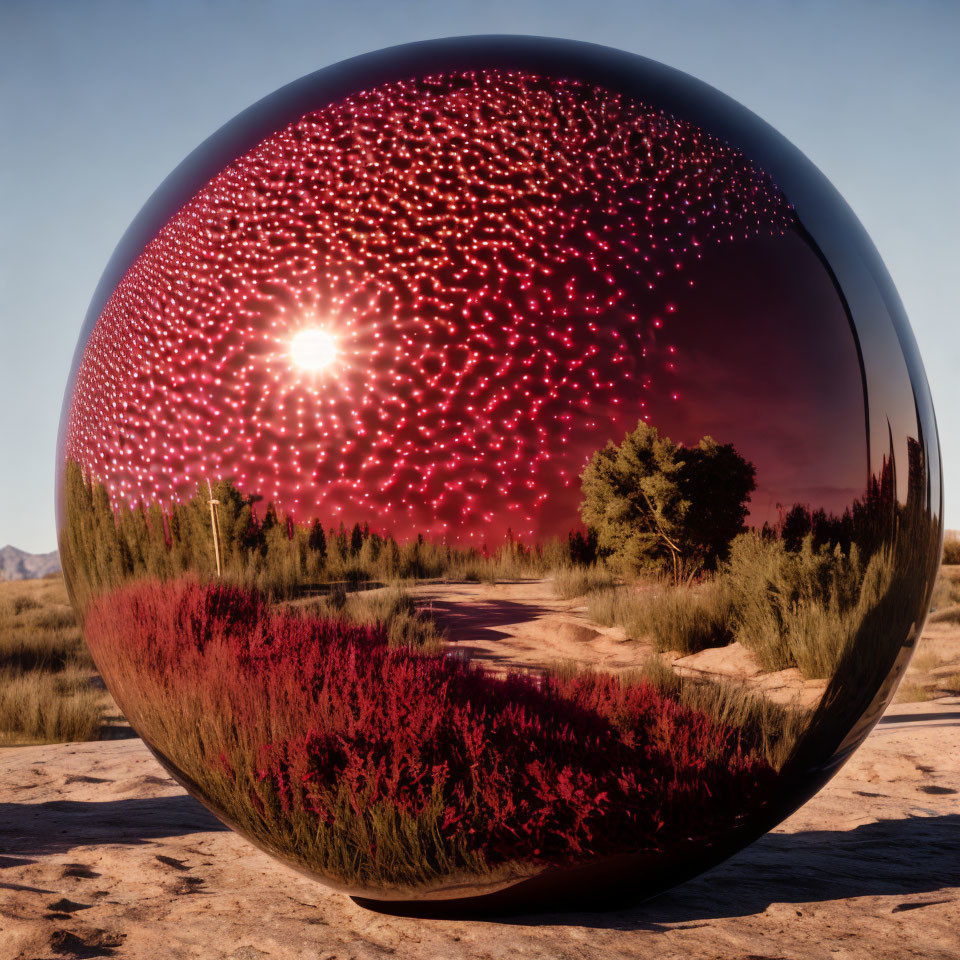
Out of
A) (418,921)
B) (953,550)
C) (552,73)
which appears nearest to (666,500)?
(552,73)

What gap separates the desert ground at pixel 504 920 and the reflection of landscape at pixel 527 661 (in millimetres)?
31

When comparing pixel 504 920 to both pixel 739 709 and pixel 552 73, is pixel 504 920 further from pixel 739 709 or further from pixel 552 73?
pixel 552 73

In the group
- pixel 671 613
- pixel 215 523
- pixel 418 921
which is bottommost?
pixel 418 921

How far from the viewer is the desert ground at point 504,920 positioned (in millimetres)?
2480

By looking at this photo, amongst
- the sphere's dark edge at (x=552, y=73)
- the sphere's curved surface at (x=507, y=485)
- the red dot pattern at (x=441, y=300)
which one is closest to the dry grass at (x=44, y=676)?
the sphere's dark edge at (x=552, y=73)

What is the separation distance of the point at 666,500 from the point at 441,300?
2.61 feet

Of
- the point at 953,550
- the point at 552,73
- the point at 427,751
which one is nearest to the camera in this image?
the point at 427,751

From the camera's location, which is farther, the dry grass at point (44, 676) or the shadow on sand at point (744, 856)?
the dry grass at point (44, 676)

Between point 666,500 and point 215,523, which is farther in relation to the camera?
point 215,523

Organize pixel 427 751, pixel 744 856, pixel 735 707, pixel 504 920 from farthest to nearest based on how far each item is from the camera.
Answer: pixel 744 856
pixel 504 920
pixel 735 707
pixel 427 751

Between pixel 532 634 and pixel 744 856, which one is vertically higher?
pixel 532 634

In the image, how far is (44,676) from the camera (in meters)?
10.9

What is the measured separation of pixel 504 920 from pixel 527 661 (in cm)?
106

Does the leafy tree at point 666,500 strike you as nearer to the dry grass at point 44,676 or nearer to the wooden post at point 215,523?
the wooden post at point 215,523
